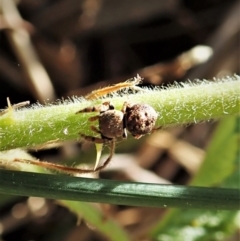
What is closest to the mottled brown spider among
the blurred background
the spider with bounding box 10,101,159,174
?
the spider with bounding box 10,101,159,174

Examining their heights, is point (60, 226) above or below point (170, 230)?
above

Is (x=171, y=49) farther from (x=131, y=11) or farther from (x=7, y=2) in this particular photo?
(x=7, y=2)

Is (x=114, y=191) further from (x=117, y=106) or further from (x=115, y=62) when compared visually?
(x=115, y=62)

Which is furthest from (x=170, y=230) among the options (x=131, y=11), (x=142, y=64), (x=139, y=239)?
(x=131, y=11)

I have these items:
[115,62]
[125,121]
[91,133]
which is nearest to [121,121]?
[125,121]

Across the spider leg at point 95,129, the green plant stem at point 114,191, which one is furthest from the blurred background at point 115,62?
the spider leg at point 95,129
